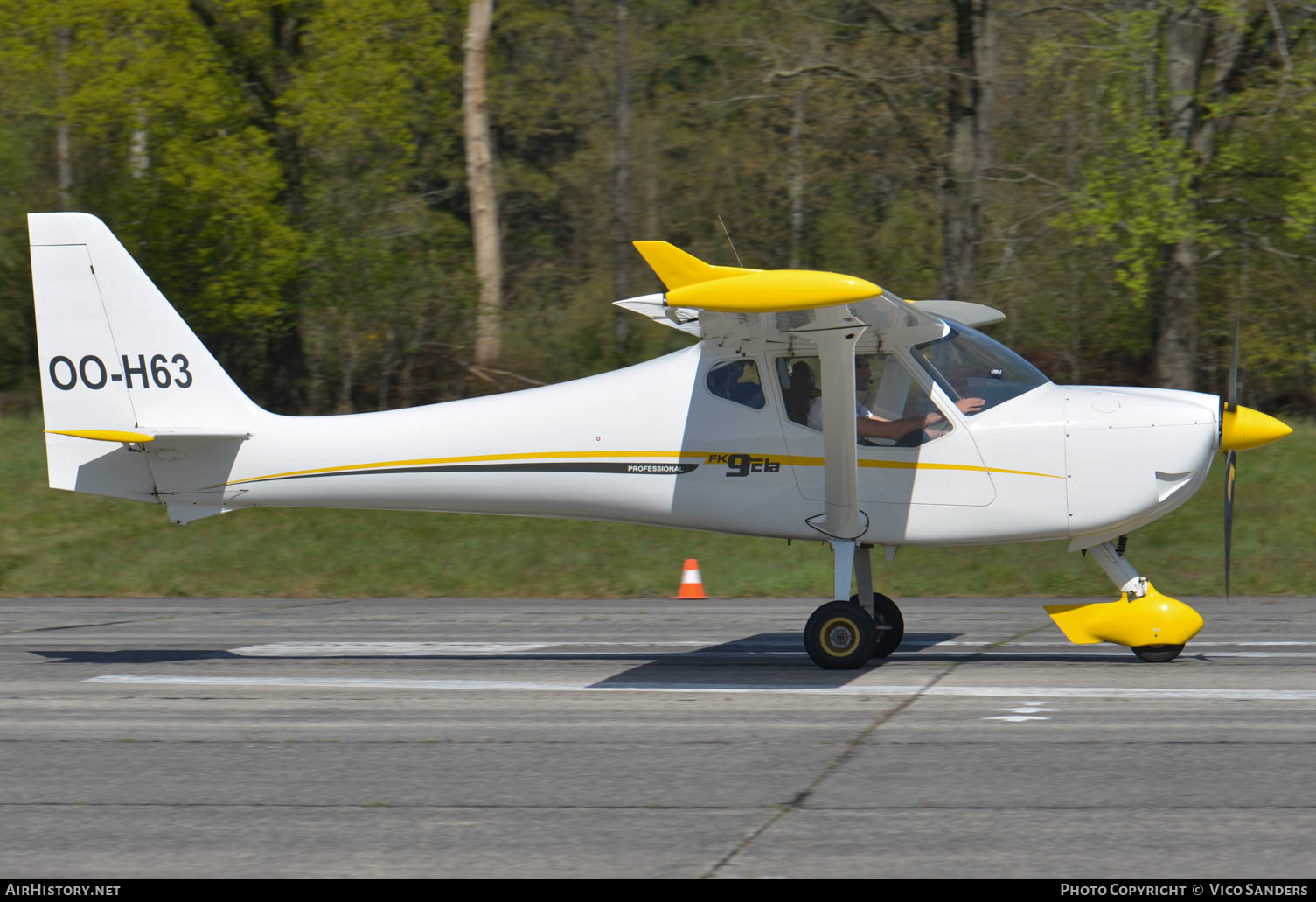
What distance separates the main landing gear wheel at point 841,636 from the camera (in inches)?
355

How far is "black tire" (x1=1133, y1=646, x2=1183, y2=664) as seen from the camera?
29.8ft

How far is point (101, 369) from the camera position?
389 inches

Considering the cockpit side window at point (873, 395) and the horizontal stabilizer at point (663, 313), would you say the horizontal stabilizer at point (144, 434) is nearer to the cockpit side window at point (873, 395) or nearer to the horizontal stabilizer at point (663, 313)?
the horizontal stabilizer at point (663, 313)

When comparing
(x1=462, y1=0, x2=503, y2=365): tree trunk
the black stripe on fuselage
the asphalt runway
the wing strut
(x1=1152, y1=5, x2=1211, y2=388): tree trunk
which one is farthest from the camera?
(x1=462, y1=0, x2=503, y2=365): tree trunk

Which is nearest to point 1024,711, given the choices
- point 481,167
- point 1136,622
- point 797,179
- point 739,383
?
point 1136,622

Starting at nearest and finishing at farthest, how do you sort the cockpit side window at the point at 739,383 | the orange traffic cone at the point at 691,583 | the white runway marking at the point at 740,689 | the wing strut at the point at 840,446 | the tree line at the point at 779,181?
the white runway marking at the point at 740,689 < the wing strut at the point at 840,446 < the cockpit side window at the point at 739,383 < the orange traffic cone at the point at 691,583 < the tree line at the point at 779,181

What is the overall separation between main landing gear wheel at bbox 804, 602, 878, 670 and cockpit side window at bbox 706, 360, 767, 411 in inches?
57.0

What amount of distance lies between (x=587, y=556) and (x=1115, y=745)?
9.88 m

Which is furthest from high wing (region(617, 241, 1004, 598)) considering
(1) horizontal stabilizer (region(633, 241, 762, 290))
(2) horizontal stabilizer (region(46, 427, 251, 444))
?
(2) horizontal stabilizer (region(46, 427, 251, 444))

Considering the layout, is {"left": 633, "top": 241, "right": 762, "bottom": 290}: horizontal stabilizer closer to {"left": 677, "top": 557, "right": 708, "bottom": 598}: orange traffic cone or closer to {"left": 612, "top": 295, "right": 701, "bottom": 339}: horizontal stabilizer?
{"left": 612, "top": 295, "right": 701, "bottom": 339}: horizontal stabilizer

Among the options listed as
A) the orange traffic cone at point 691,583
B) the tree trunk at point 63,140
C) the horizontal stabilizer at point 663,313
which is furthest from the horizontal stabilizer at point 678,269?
the tree trunk at point 63,140

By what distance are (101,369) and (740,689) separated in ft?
16.7

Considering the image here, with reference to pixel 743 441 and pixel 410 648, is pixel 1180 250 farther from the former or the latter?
pixel 410 648

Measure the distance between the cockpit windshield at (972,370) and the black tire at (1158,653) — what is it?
6.12 feet
